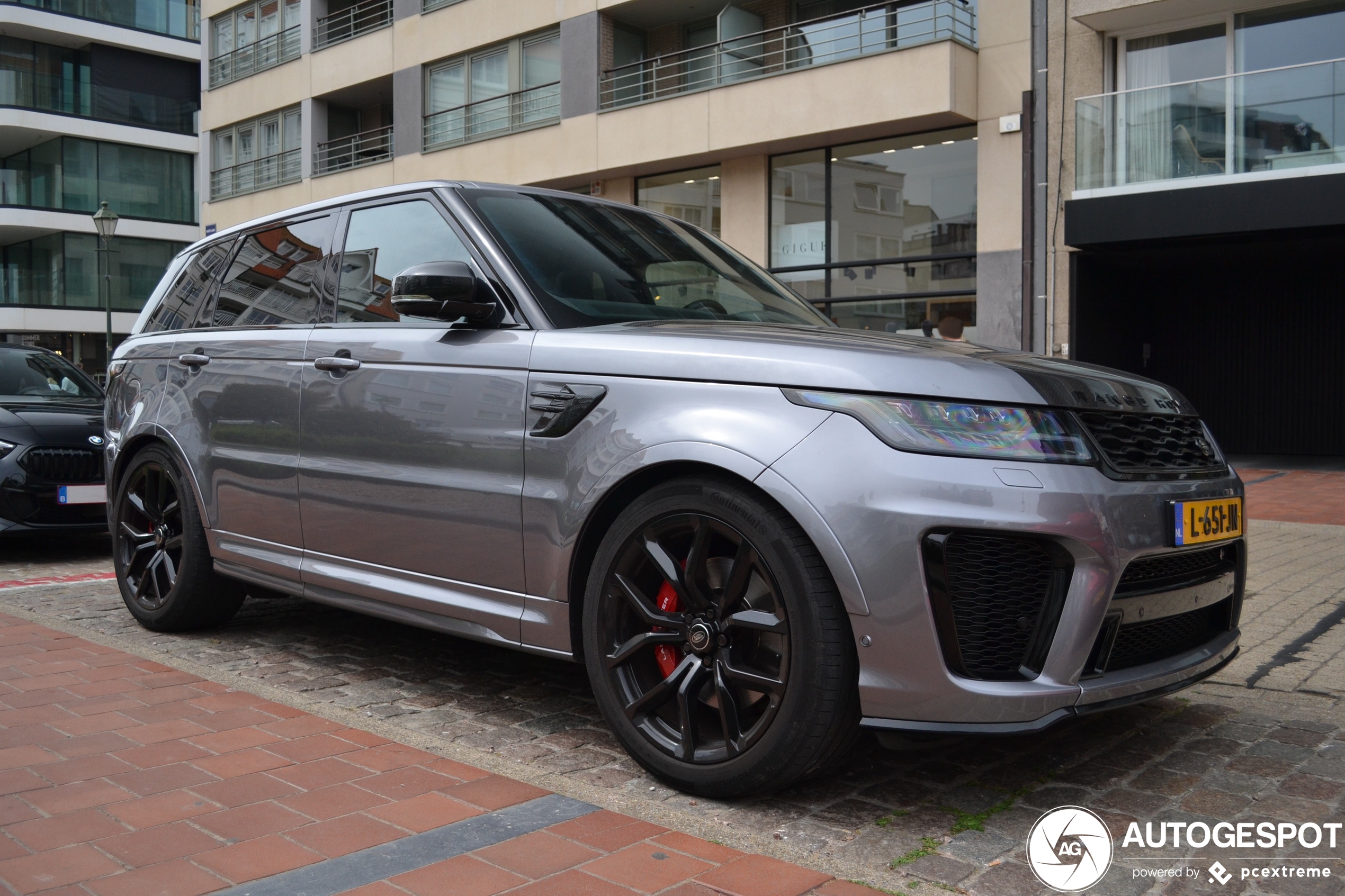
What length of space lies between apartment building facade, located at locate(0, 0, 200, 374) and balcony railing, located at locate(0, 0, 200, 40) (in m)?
0.04

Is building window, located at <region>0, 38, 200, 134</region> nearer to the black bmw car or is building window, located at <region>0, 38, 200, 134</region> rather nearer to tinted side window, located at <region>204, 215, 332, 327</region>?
the black bmw car

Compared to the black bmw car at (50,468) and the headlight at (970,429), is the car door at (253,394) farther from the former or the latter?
the black bmw car at (50,468)

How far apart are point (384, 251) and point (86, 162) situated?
39364 millimetres

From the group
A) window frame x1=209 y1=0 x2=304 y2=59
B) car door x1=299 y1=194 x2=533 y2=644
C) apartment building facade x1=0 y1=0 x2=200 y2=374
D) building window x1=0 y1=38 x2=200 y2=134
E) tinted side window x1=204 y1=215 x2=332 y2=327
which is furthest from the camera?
apartment building facade x1=0 y1=0 x2=200 y2=374

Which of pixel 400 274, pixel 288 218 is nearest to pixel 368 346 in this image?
pixel 400 274

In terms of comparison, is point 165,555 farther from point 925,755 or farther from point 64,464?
point 925,755

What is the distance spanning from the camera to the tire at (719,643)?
9.14 feet

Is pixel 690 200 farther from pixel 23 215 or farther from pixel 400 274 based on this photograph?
pixel 23 215

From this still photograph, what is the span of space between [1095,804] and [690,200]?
17.3 meters

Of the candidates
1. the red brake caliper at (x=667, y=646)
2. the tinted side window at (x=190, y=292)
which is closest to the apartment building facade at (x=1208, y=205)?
the tinted side window at (x=190, y=292)

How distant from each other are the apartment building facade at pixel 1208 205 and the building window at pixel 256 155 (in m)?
18.4

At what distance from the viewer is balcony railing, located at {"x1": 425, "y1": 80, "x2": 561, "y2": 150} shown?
20.8 meters

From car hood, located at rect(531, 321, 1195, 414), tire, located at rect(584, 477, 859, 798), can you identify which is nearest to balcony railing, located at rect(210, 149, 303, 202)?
car hood, located at rect(531, 321, 1195, 414)

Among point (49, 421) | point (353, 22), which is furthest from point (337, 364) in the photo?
point (353, 22)
